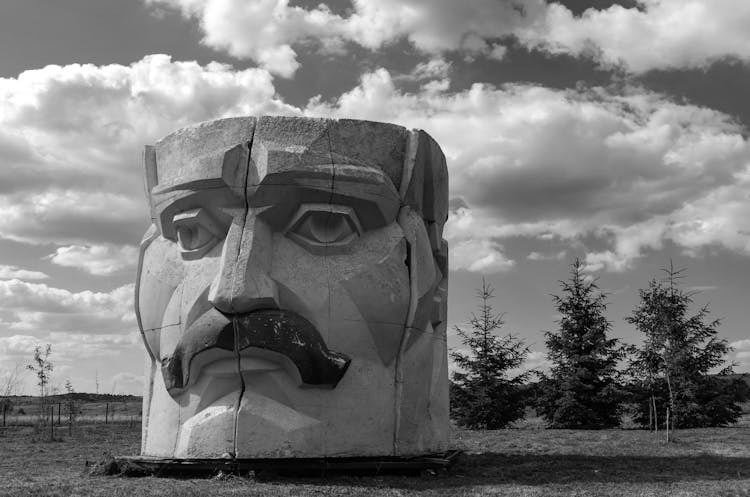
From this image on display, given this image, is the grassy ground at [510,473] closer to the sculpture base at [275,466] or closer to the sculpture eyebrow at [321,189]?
the sculpture base at [275,466]

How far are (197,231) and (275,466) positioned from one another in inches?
130

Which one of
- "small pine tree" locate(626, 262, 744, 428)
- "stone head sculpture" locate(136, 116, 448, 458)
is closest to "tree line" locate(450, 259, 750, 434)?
"small pine tree" locate(626, 262, 744, 428)

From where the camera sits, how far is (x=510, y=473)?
34.8 ft

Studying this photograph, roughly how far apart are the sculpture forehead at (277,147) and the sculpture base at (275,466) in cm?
354

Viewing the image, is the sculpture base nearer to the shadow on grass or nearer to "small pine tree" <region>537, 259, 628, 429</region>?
the shadow on grass

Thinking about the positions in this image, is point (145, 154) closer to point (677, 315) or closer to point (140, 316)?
point (140, 316)

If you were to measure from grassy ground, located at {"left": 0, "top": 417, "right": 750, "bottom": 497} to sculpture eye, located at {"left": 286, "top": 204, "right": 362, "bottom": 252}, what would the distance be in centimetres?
301

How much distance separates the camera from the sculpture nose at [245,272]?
9453 mm

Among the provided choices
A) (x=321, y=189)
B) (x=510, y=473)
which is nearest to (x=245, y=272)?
(x=321, y=189)

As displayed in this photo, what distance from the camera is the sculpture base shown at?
9.31 meters

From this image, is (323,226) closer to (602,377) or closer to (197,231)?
(197,231)

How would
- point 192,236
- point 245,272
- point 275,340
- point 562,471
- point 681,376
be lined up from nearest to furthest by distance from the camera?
1. point 275,340
2. point 245,272
3. point 192,236
4. point 562,471
5. point 681,376

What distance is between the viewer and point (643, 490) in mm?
8891

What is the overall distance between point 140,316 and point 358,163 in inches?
157
